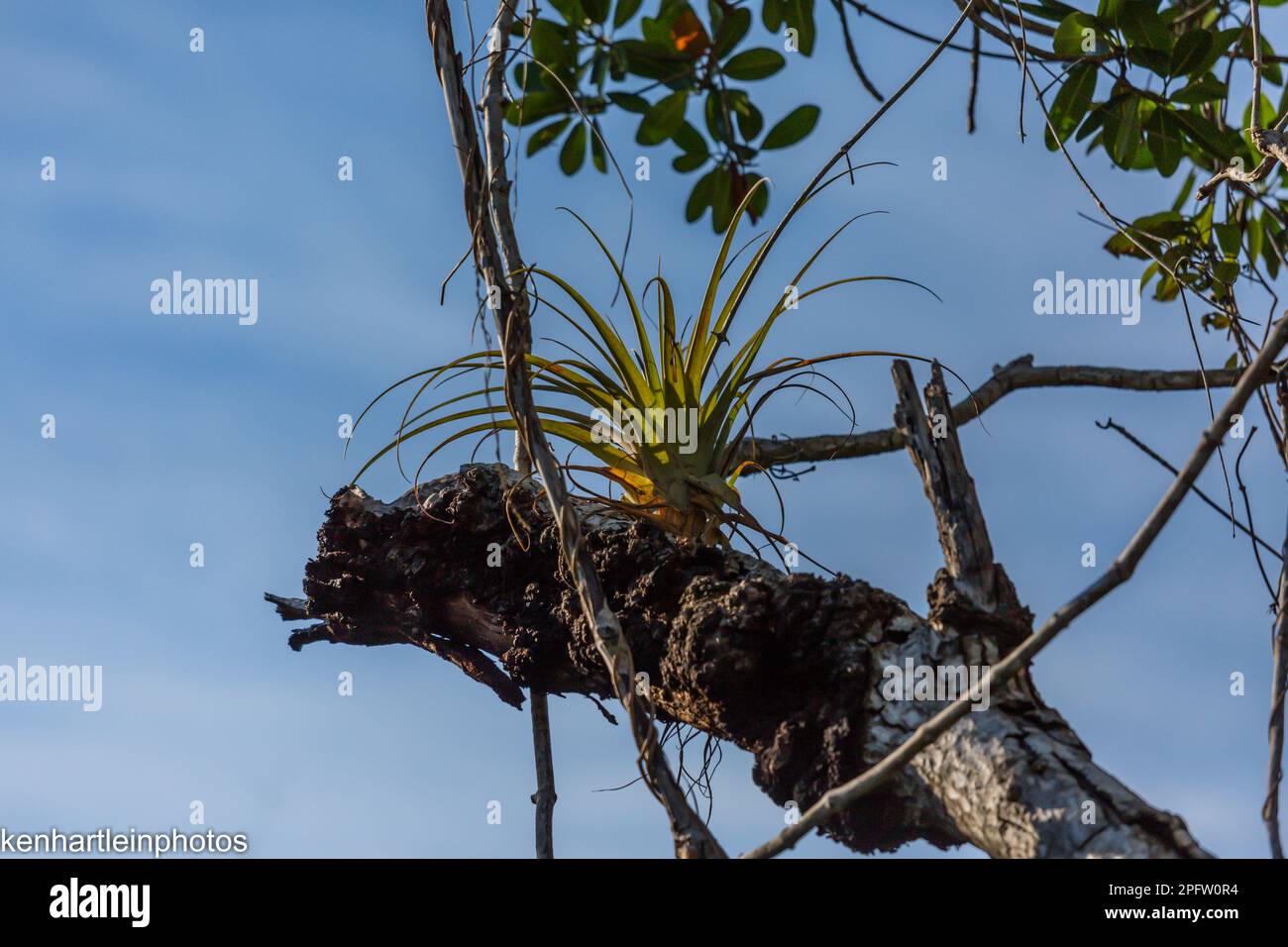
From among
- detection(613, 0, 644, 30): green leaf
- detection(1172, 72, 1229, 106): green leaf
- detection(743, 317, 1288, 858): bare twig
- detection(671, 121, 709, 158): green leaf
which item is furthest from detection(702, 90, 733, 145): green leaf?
detection(743, 317, 1288, 858): bare twig

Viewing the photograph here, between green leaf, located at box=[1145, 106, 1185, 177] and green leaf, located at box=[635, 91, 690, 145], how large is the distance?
96 centimetres

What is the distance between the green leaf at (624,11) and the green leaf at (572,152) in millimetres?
283

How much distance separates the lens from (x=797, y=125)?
7.79 feet

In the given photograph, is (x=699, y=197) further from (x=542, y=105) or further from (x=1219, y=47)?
(x=1219, y=47)

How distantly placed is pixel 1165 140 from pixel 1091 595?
1.58 meters

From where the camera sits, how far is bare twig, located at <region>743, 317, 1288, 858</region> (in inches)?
31.8

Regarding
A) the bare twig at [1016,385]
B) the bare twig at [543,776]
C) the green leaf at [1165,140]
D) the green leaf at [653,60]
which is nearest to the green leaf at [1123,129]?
the green leaf at [1165,140]

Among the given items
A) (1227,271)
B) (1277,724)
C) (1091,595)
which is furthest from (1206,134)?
(1091,595)

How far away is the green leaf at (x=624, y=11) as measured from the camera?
2176 mm

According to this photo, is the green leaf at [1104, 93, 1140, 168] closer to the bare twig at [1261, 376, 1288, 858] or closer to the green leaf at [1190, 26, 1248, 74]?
the green leaf at [1190, 26, 1248, 74]

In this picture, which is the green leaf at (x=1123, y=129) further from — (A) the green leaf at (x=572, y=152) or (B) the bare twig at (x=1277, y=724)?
(B) the bare twig at (x=1277, y=724)

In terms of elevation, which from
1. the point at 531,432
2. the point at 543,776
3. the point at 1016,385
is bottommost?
the point at 543,776
